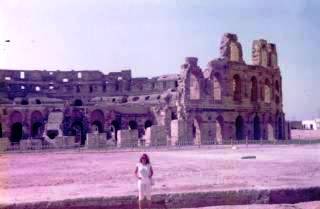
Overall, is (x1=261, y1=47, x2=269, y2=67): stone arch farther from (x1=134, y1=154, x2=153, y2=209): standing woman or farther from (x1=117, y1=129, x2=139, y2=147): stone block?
(x1=134, y1=154, x2=153, y2=209): standing woman

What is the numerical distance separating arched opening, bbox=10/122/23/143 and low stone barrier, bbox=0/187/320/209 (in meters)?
36.4

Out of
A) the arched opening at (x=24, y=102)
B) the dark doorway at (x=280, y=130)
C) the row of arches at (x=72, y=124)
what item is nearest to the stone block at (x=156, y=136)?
A: the row of arches at (x=72, y=124)

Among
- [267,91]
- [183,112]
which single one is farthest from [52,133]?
[267,91]

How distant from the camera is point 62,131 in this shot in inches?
1453

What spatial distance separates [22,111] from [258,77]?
22615 mm

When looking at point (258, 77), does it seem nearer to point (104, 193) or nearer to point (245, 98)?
→ point (245, 98)

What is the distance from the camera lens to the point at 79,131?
41.4 m

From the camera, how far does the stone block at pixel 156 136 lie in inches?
1208

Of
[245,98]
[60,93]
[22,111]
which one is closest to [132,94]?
[60,93]

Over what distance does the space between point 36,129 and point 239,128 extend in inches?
805

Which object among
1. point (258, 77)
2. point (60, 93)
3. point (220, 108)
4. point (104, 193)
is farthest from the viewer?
point (60, 93)

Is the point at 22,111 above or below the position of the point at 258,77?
below

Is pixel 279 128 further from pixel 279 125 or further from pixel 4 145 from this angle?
pixel 4 145

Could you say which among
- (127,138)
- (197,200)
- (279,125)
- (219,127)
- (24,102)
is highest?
(24,102)
